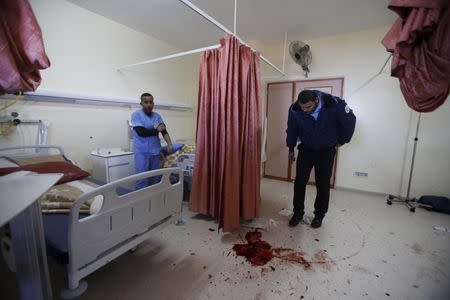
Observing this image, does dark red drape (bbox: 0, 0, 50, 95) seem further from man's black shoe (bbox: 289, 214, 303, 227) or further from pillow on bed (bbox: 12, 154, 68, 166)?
man's black shoe (bbox: 289, 214, 303, 227)

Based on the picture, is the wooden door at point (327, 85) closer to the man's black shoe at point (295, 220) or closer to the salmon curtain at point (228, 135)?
the man's black shoe at point (295, 220)

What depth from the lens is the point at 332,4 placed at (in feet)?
7.81

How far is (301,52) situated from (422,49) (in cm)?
233

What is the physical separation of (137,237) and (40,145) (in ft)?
5.53

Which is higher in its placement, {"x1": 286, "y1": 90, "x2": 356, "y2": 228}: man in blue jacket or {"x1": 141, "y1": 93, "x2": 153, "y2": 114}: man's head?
{"x1": 141, "y1": 93, "x2": 153, "y2": 114}: man's head

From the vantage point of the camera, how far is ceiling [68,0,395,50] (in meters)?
2.40

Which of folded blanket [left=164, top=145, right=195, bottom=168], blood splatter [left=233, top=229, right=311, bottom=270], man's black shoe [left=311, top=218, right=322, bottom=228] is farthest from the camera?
folded blanket [left=164, top=145, right=195, bottom=168]

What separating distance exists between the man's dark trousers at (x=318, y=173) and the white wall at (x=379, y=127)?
153 centimetres

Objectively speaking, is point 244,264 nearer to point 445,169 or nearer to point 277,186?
point 277,186

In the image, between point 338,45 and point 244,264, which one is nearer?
point 244,264

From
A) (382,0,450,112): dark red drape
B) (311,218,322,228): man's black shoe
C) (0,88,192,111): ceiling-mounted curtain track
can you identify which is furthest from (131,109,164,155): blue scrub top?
(382,0,450,112): dark red drape

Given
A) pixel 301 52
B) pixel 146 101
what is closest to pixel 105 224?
pixel 146 101

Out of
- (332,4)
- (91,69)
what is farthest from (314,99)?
(91,69)

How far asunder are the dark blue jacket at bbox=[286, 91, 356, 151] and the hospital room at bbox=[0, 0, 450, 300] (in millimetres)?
13
